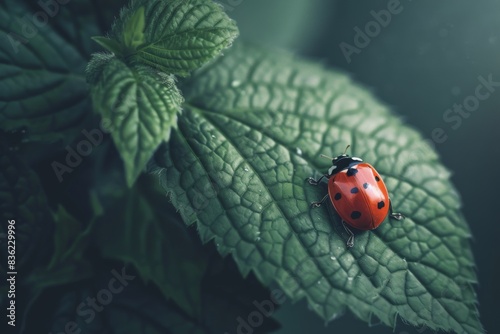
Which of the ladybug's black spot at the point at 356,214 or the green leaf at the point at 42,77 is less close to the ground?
the ladybug's black spot at the point at 356,214

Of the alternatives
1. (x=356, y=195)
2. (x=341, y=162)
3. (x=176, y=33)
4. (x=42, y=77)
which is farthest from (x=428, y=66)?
(x=42, y=77)

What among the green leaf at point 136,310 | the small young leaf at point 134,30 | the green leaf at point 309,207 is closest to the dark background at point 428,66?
the green leaf at point 309,207

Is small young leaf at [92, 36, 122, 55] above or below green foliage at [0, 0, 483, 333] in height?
above

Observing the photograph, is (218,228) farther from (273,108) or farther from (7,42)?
(7,42)

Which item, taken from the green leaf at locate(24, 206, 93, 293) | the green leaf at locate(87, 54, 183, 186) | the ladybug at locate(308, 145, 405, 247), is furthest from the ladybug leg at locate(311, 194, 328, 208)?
the green leaf at locate(24, 206, 93, 293)

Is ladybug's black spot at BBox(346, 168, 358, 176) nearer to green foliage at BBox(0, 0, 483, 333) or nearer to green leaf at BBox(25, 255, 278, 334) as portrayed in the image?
green foliage at BBox(0, 0, 483, 333)

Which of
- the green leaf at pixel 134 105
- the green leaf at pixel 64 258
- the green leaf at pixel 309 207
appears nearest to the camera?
the green leaf at pixel 134 105

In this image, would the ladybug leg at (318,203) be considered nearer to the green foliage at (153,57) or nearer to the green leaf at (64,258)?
the green foliage at (153,57)
